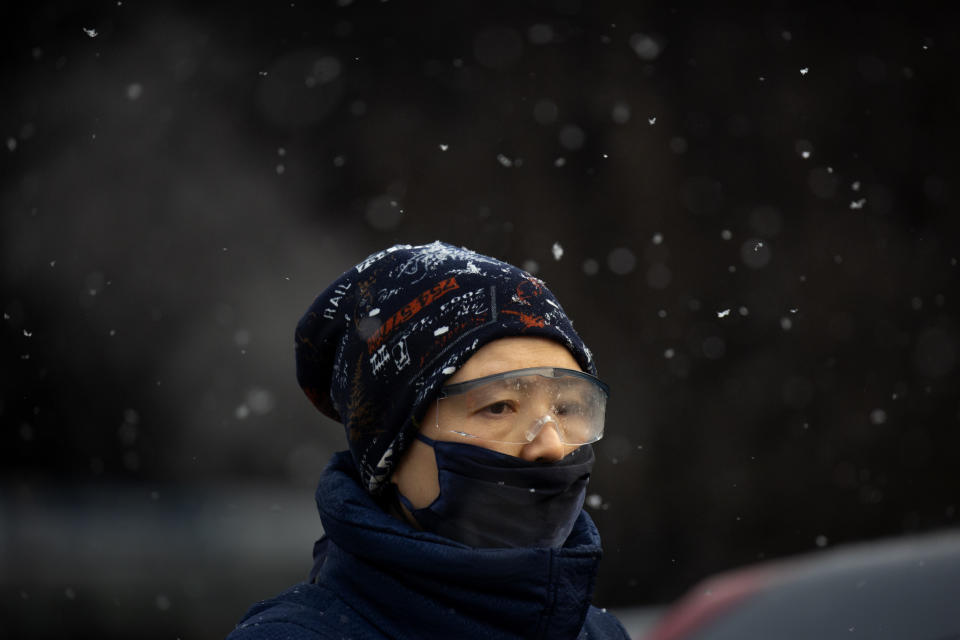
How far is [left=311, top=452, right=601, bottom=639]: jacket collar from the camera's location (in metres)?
1.77

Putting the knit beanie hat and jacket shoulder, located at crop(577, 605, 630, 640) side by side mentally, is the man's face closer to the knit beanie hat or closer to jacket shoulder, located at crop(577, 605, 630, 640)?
the knit beanie hat

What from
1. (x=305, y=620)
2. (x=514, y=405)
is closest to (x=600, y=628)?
(x=514, y=405)

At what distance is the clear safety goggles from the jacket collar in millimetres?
248

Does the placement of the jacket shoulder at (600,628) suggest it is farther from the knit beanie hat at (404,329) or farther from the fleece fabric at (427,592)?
the knit beanie hat at (404,329)

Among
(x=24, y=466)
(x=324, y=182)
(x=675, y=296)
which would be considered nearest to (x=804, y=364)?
(x=675, y=296)

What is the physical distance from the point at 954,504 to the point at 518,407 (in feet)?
33.2

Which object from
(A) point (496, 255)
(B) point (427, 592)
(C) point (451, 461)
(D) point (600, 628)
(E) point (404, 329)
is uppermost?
(E) point (404, 329)

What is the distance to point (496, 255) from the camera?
7844 millimetres

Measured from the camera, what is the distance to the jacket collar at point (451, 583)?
1.77 m

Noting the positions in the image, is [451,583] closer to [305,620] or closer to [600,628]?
[305,620]

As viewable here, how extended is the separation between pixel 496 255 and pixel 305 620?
6.23m

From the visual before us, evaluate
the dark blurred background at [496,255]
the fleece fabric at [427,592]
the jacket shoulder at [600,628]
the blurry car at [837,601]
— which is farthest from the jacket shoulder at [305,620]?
the dark blurred background at [496,255]

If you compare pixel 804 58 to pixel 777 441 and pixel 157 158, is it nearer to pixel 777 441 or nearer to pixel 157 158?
pixel 777 441

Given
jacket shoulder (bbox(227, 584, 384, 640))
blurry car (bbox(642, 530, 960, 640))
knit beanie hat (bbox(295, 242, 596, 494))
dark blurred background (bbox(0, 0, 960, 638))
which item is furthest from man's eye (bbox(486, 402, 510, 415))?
dark blurred background (bbox(0, 0, 960, 638))
